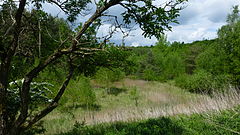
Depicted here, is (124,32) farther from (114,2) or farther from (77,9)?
(77,9)

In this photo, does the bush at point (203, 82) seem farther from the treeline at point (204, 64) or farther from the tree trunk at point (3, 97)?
the tree trunk at point (3, 97)

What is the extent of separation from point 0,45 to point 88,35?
4.91ft

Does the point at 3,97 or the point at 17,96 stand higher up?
the point at 3,97

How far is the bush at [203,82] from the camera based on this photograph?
45.5ft

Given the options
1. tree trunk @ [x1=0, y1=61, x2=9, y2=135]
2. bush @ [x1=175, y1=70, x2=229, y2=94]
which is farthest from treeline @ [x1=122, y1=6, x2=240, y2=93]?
tree trunk @ [x1=0, y1=61, x2=9, y2=135]

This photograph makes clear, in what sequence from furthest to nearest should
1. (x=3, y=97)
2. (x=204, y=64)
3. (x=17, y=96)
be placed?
(x=204, y=64) → (x=17, y=96) → (x=3, y=97)

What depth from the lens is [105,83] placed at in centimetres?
1794

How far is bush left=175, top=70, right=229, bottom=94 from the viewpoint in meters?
13.9

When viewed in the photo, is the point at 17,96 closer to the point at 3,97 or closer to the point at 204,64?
the point at 3,97

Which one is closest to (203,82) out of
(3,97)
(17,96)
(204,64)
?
(204,64)

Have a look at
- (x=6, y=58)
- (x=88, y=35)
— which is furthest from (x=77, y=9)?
(x=6, y=58)

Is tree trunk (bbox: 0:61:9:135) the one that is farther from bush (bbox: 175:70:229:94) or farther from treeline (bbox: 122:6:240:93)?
bush (bbox: 175:70:229:94)

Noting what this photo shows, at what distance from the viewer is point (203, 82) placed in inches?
640

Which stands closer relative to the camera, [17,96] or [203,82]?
[17,96]
